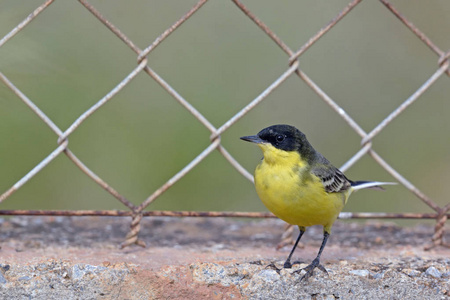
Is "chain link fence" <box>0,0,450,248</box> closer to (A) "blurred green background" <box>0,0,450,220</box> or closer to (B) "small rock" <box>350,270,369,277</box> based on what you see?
(B) "small rock" <box>350,270,369,277</box>

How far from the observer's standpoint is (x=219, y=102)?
522cm

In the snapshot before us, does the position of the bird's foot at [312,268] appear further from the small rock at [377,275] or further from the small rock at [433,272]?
the small rock at [433,272]

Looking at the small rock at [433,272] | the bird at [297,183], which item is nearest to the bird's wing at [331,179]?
the bird at [297,183]

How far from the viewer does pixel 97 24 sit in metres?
5.39

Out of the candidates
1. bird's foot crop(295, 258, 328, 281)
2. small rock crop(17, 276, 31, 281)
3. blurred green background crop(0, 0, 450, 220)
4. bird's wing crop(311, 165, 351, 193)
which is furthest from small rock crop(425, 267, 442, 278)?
blurred green background crop(0, 0, 450, 220)

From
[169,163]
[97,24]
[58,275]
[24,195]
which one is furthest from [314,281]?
[97,24]

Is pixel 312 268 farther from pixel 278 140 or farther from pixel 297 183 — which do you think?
pixel 278 140

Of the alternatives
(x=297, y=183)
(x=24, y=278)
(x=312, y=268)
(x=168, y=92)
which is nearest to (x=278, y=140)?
(x=297, y=183)

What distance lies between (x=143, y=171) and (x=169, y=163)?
0.55 feet

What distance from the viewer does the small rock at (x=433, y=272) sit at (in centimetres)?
344

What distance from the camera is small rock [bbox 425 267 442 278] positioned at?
11.3 feet

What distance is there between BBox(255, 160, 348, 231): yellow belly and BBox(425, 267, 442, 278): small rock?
1.59 ft

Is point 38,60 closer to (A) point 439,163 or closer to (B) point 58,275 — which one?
(B) point 58,275

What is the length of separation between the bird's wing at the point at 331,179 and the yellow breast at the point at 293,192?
0.09ft
